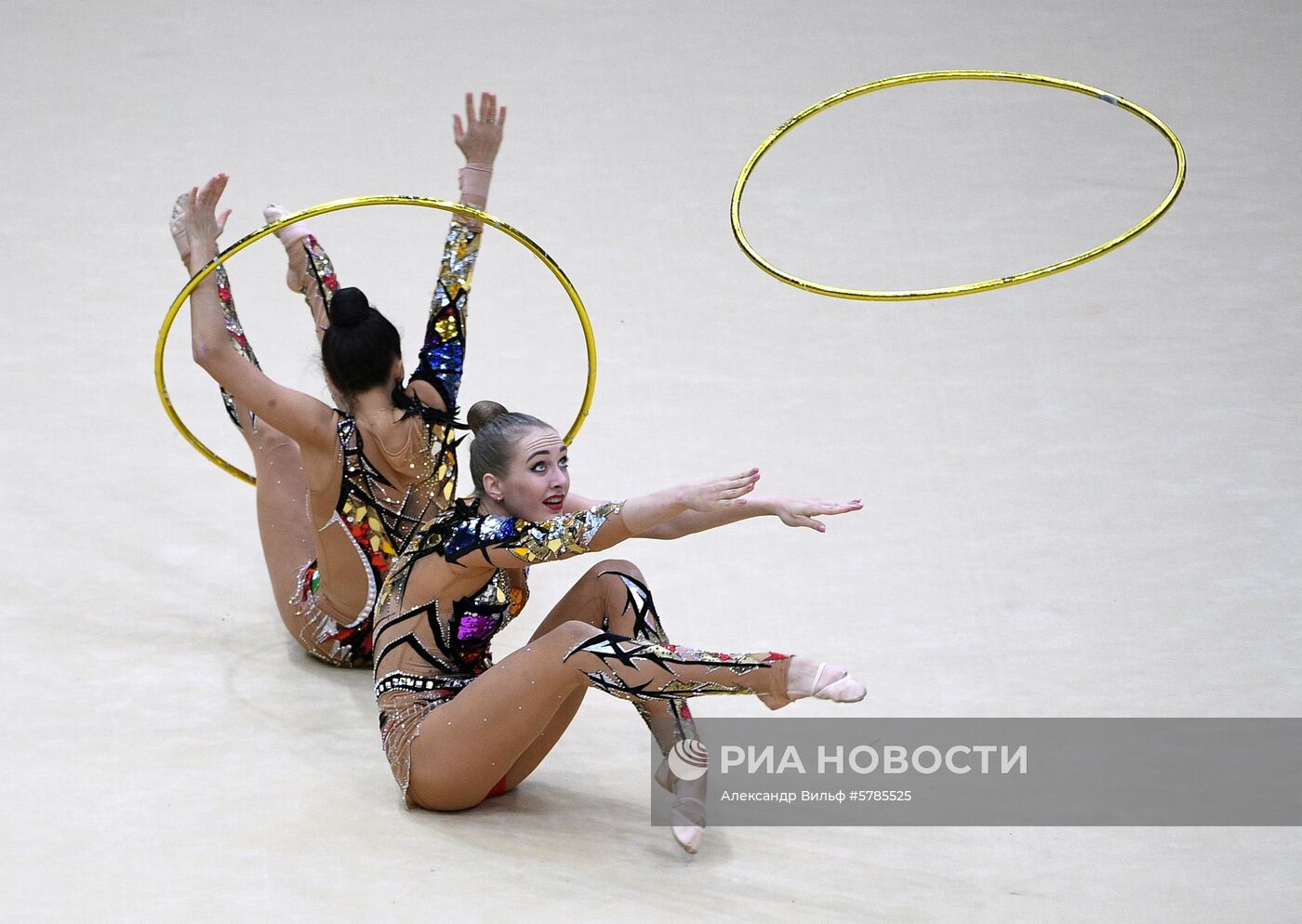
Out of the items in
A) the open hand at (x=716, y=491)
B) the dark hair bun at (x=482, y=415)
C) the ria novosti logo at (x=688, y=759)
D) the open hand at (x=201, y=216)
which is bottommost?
the ria novosti logo at (x=688, y=759)

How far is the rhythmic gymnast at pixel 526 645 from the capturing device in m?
2.78

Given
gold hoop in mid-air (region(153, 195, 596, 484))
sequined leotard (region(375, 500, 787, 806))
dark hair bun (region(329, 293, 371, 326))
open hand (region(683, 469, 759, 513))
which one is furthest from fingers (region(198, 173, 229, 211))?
open hand (region(683, 469, 759, 513))

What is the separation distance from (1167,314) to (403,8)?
4.12 m

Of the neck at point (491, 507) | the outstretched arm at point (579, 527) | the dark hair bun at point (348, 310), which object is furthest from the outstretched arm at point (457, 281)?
the outstretched arm at point (579, 527)

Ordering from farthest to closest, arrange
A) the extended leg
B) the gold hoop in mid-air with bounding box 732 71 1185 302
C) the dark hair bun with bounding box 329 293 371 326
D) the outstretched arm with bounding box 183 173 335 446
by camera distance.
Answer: the gold hoop in mid-air with bounding box 732 71 1185 302
the outstretched arm with bounding box 183 173 335 446
the dark hair bun with bounding box 329 293 371 326
the extended leg

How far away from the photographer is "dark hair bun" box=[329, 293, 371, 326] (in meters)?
3.17

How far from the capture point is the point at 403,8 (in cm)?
780

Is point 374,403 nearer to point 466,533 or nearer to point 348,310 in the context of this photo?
point 348,310

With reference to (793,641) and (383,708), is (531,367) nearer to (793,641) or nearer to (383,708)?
(793,641)

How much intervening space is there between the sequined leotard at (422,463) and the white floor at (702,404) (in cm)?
39

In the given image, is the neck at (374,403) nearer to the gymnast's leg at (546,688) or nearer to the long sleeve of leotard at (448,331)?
the long sleeve of leotard at (448,331)

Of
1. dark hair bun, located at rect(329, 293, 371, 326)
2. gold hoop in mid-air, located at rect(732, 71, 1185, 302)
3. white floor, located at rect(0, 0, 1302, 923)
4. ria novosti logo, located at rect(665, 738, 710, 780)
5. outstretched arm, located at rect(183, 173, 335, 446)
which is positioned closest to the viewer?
white floor, located at rect(0, 0, 1302, 923)

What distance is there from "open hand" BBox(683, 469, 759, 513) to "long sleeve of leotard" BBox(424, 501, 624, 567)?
14 centimetres

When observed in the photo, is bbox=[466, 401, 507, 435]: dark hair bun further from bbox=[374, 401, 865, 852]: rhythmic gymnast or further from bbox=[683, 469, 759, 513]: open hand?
bbox=[683, 469, 759, 513]: open hand
